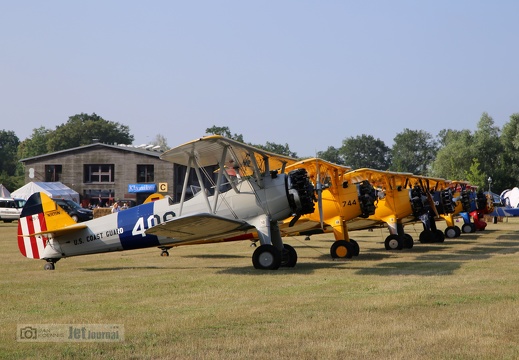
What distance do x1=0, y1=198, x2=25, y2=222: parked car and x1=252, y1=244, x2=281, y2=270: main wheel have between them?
118 feet

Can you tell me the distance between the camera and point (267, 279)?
12.3 m

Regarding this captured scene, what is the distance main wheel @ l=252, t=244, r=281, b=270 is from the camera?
45.3 feet

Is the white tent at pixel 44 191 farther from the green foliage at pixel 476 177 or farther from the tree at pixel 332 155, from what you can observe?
the tree at pixel 332 155

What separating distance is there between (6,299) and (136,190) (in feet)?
175

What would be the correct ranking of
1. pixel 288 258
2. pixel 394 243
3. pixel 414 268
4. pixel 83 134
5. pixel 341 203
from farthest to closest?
pixel 83 134
pixel 394 243
pixel 341 203
pixel 288 258
pixel 414 268

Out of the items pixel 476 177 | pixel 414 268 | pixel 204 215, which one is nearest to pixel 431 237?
pixel 414 268

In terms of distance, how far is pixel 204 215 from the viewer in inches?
512

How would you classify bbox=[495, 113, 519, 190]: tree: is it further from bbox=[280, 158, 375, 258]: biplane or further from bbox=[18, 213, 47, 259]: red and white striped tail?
bbox=[18, 213, 47, 259]: red and white striped tail

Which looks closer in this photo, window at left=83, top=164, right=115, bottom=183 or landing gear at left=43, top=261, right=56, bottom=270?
landing gear at left=43, top=261, right=56, bottom=270

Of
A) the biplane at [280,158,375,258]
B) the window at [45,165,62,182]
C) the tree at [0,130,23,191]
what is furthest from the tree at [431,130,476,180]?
the biplane at [280,158,375,258]

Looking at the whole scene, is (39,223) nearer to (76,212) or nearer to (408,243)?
(408,243)

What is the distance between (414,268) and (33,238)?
8.37m

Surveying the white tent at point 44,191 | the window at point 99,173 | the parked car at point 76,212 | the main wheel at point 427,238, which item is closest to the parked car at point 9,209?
the white tent at point 44,191

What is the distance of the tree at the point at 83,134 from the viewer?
4717 inches
